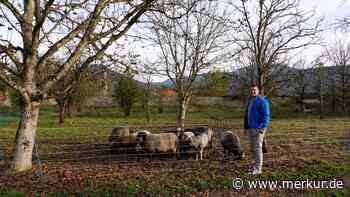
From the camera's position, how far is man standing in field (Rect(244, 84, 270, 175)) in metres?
8.18

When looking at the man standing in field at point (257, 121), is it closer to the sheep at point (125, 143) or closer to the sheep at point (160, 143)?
the sheep at point (160, 143)

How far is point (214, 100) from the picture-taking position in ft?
171

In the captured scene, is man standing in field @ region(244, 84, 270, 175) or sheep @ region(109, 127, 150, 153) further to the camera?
sheep @ region(109, 127, 150, 153)

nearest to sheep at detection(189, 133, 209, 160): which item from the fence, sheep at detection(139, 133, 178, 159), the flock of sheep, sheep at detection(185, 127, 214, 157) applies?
the flock of sheep

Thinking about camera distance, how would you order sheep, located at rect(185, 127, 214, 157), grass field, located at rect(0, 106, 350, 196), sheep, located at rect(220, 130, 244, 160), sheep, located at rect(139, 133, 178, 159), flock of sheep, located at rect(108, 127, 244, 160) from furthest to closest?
sheep, located at rect(185, 127, 214, 157)
sheep, located at rect(139, 133, 178, 159)
flock of sheep, located at rect(108, 127, 244, 160)
sheep, located at rect(220, 130, 244, 160)
grass field, located at rect(0, 106, 350, 196)

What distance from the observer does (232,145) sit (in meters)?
11.0

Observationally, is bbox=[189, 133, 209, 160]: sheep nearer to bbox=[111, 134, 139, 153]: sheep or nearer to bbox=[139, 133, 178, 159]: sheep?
bbox=[139, 133, 178, 159]: sheep

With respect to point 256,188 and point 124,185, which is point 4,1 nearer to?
point 124,185

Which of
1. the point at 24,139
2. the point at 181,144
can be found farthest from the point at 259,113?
the point at 24,139

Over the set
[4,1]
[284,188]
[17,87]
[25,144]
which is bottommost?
[284,188]

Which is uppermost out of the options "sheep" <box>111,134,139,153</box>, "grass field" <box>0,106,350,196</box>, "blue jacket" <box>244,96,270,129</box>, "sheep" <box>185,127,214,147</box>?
"blue jacket" <box>244,96,270,129</box>

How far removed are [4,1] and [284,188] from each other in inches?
318

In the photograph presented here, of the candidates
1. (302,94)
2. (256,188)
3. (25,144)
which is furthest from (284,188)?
(302,94)

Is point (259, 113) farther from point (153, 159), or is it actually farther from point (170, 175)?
point (153, 159)
